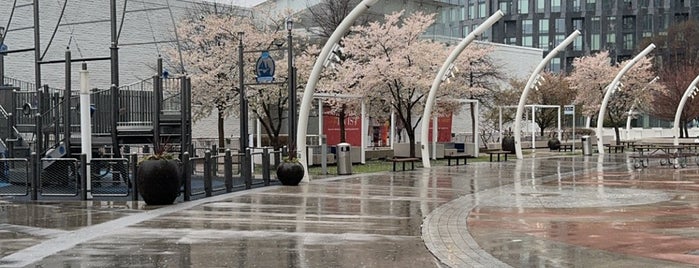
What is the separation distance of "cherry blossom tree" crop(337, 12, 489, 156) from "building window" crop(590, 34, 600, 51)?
77.4 meters

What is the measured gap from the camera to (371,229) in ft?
42.0

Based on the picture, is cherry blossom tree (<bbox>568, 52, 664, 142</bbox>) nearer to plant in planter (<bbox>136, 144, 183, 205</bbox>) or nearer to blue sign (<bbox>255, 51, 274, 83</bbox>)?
blue sign (<bbox>255, 51, 274, 83</bbox>)

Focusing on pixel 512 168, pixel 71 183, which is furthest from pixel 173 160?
pixel 512 168

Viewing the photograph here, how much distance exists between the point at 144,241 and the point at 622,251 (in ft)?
22.4

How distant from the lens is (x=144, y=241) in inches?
443

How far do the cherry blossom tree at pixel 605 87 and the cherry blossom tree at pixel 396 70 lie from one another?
2013 cm

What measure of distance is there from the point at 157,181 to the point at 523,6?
10473cm

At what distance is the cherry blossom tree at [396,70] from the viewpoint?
34.7m

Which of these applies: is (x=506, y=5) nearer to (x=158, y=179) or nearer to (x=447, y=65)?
(x=447, y=65)

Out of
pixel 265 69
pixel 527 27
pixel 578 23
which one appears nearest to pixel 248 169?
pixel 265 69

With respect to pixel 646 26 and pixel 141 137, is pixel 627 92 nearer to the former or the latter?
pixel 141 137

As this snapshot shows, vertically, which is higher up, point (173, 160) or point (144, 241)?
point (173, 160)

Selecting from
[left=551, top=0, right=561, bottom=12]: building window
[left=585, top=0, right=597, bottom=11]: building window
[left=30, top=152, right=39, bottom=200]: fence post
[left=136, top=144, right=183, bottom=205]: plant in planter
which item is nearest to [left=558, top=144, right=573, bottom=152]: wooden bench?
[left=136, top=144, right=183, bottom=205]: plant in planter

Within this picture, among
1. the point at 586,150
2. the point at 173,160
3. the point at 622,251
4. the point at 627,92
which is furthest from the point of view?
the point at 627,92
